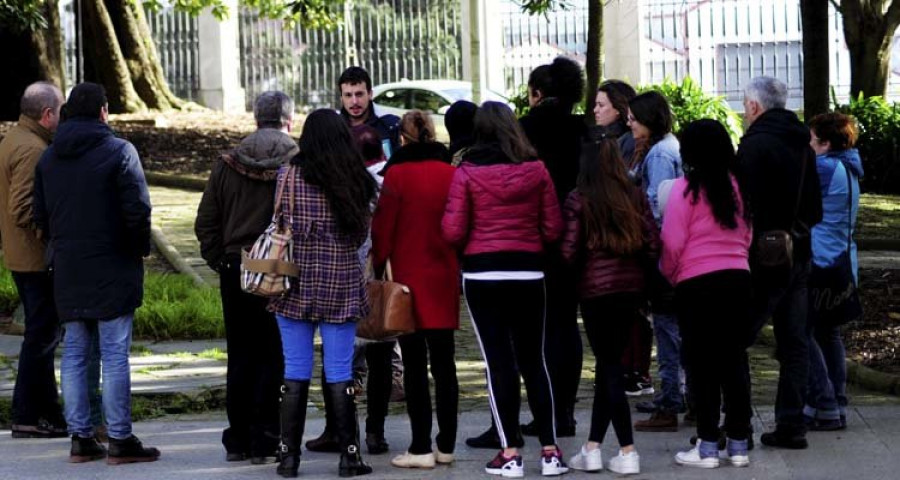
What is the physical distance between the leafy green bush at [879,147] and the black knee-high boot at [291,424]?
1471 cm

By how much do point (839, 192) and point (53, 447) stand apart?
4565mm

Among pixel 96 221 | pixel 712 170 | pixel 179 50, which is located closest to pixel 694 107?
pixel 712 170

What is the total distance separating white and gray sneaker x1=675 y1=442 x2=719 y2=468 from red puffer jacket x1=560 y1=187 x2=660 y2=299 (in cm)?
88

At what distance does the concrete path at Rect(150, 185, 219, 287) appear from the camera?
636 inches

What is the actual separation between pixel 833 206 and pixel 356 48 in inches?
1120

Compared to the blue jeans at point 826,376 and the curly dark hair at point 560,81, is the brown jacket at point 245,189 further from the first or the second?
the blue jeans at point 826,376

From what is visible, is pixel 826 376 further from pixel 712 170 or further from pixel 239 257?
pixel 239 257

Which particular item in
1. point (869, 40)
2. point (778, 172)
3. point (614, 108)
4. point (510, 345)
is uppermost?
point (869, 40)

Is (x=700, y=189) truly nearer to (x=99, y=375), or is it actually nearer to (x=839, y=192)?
(x=839, y=192)

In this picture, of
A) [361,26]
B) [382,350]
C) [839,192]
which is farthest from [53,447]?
[361,26]

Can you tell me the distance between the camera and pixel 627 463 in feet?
25.8

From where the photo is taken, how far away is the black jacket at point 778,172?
8.16 metres

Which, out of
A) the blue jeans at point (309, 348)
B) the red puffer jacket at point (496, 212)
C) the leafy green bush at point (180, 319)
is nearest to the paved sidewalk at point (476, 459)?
the blue jeans at point (309, 348)

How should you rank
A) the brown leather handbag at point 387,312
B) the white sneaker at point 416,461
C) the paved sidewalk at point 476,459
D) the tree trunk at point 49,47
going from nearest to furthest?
1. the brown leather handbag at point 387,312
2. the paved sidewalk at point 476,459
3. the white sneaker at point 416,461
4. the tree trunk at point 49,47
